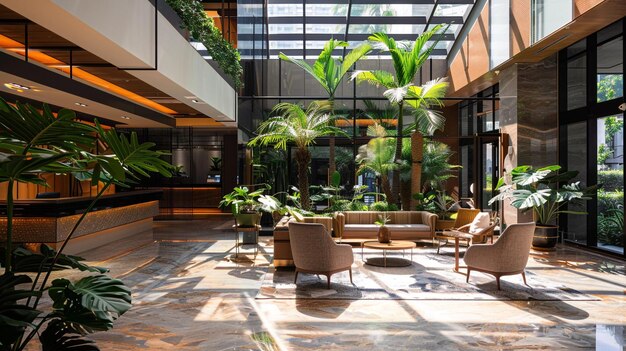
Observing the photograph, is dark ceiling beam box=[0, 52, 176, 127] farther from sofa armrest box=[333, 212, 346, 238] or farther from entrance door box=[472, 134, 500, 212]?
entrance door box=[472, 134, 500, 212]

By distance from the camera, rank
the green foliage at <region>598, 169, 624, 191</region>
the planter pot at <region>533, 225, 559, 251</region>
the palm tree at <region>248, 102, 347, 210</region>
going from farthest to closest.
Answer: the palm tree at <region>248, 102, 347, 210</region>, the planter pot at <region>533, 225, 559, 251</region>, the green foliage at <region>598, 169, 624, 191</region>

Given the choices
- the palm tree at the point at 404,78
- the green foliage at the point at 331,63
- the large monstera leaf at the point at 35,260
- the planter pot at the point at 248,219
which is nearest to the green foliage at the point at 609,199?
the palm tree at the point at 404,78

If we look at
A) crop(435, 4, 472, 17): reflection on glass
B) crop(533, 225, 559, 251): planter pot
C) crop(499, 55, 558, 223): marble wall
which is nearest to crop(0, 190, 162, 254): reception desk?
crop(533, 225, 559, 251): planter pot

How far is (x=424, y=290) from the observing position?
19.4 feet

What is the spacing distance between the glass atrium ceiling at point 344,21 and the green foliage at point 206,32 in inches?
123

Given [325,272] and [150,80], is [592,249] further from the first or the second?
[150,80]

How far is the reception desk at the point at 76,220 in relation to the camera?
296 inches

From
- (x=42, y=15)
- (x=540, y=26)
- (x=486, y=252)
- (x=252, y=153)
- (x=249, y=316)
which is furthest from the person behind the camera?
(x=252, y=153)

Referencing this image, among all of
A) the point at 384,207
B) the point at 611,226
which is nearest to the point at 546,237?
the point at 611,226

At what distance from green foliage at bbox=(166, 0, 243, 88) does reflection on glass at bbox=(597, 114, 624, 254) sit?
7224mm

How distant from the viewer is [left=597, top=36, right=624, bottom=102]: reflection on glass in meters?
8.20

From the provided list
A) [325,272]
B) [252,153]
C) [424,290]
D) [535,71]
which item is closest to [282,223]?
[325,272]

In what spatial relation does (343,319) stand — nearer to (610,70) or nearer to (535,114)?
(610,70)

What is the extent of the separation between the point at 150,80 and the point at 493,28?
7992 mm
